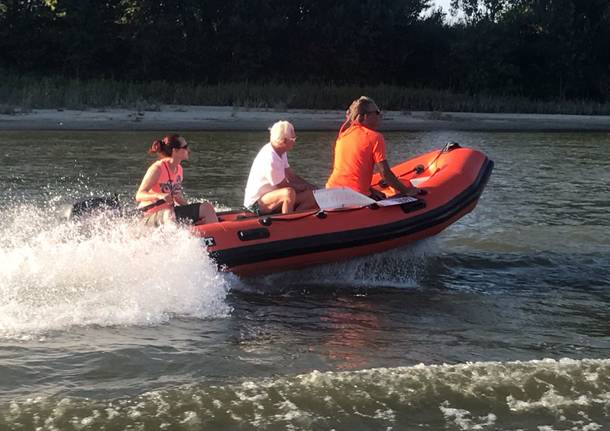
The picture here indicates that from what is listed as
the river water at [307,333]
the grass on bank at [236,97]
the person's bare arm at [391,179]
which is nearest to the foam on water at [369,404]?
the river water at [307,333]

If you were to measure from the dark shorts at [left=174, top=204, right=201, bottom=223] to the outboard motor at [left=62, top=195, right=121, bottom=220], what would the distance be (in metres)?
0.46

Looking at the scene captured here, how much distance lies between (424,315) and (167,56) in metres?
23.2

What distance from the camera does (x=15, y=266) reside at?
554cm

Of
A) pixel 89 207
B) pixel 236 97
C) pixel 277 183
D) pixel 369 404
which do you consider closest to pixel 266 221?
→ pixel 277 183

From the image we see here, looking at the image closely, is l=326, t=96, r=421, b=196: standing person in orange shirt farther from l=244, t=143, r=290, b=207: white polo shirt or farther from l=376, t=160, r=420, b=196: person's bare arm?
l=244, t=143, r=290, b=207: white polo shirt

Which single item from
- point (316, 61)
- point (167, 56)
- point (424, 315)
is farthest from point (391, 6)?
point (424, 315)

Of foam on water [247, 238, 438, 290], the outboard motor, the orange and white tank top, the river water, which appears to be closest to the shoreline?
the river water

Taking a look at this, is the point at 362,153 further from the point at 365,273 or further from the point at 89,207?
the point at 89,207

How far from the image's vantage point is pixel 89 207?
595 cm

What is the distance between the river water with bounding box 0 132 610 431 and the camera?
381 cm

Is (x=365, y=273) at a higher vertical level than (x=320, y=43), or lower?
lower

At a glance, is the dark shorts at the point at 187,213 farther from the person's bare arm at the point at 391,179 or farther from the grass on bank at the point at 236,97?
the grass on bank at the point at 236,97

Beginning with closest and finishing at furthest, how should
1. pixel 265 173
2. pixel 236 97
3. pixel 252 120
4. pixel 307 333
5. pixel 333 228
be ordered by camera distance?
pixel 307 333
pixel 333 228
pixel 265 173
pixel 252 120
pixel 236 97

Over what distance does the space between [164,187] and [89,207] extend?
0.59 metres
